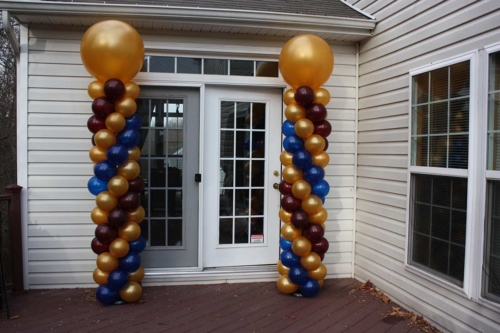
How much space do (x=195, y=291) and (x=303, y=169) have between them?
5.03ft

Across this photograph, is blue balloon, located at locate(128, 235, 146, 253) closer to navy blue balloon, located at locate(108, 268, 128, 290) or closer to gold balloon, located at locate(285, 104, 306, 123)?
navy blue balloon, located at locate(108, 268, 128, 290)

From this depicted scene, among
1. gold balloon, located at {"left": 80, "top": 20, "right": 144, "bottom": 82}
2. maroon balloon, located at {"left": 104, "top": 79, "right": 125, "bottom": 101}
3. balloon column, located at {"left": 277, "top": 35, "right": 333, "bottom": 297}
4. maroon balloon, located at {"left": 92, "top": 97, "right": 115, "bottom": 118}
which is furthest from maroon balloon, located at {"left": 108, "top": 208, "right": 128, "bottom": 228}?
balloon column, located at {"left": 277, "top": 35, "right": 333, "bottom": 297}

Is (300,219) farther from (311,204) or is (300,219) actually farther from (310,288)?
(310,288)

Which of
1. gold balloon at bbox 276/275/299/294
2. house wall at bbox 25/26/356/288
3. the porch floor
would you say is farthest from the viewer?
house wall at bbox 25/26/356/288

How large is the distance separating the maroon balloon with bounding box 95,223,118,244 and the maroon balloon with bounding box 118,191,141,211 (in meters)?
0.20

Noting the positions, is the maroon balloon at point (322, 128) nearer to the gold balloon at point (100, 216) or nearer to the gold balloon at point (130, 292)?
the gold balloon at point (100, 216)

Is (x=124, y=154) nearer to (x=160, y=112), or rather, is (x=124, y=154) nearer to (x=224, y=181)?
(x=160, y=112)

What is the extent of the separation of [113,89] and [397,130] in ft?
7.92

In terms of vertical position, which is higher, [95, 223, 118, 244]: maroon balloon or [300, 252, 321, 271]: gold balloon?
[95, 223, 118, 244]: maroon balloon

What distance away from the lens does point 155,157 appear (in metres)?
3.74

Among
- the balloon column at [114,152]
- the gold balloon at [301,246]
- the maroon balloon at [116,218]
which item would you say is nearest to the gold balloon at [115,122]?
the balloon column at [114,152]

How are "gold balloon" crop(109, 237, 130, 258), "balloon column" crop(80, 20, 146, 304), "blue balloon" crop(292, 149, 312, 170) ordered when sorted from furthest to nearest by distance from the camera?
"blue balloon" crop(292, 149, 312, 170)
"gold balloon" crop(109, 237, 130, 258)
"balloon column" crop(80, 20, 146, 304)

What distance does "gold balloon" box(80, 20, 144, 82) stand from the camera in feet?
9.72

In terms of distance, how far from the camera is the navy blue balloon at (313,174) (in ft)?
10.7
